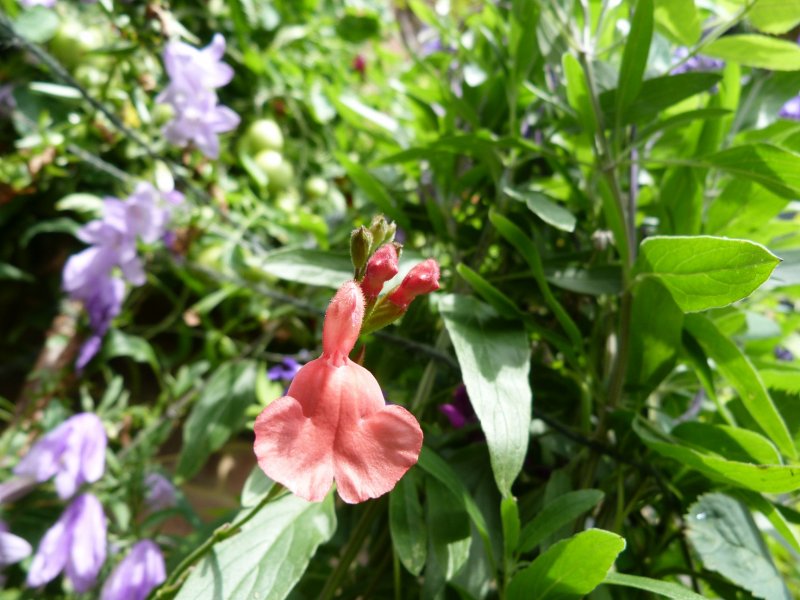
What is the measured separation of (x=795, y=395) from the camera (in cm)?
47

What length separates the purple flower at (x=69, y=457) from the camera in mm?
608

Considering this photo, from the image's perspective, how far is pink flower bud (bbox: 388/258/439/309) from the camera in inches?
12.7

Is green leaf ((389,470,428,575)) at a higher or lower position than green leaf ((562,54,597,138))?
lower

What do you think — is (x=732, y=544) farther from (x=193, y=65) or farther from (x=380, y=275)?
(x=193, y=65)

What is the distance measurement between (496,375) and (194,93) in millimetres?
500

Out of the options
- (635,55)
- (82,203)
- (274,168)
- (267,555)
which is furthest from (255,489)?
(274,168)

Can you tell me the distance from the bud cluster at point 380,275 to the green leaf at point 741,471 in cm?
20

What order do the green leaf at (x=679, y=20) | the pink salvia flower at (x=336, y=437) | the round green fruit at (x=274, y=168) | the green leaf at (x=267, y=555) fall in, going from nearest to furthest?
the pink salvia flower at (x=336, y=437) → the green leaf at (x=267, y=555) → the green leaf at (x=679, y=20) → the round green fruit at (x=274, y=168)

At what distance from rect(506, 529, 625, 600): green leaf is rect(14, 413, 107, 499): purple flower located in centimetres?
43

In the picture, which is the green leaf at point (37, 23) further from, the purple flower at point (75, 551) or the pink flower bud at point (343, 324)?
the pink flower bud at point (343, 324)

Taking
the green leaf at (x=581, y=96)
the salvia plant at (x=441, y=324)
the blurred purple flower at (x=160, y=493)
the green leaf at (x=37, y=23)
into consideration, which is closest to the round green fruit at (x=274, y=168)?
the salvia plant at (x=441, y=324)

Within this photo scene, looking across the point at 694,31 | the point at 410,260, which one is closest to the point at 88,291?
the point at 410,260

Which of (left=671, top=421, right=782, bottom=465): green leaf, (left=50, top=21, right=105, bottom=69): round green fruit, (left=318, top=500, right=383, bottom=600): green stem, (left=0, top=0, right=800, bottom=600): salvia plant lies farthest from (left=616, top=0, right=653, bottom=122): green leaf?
(left=50, top=21, right=105, bottom=69): round green fruit

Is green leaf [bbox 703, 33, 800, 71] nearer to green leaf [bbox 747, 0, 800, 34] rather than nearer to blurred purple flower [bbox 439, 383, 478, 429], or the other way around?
green leaf [bbox 747, 0, 800, 34]
